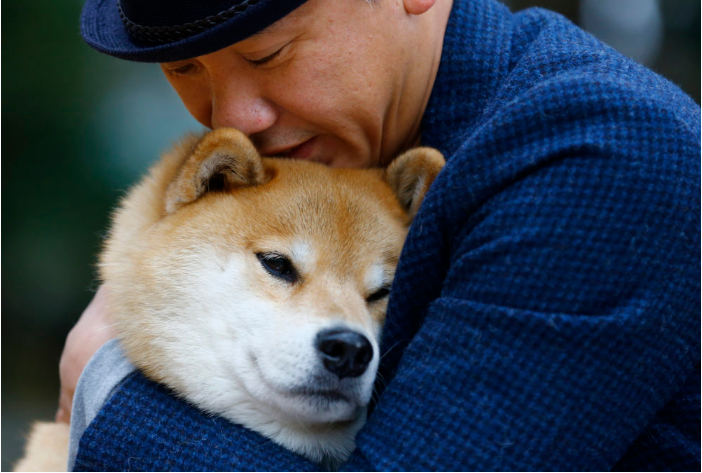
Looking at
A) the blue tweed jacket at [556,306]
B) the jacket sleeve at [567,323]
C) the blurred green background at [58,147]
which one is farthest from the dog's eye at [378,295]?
the blurred green background at [58,147]

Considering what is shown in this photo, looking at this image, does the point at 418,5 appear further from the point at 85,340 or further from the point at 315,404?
the point at 85,340

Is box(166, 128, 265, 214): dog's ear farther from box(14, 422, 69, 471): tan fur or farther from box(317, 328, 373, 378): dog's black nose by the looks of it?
box(14, 422, 69, 471): tan fur

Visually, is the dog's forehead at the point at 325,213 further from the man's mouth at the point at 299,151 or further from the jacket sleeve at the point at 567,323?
the jacket sleeve at the point at 567,323

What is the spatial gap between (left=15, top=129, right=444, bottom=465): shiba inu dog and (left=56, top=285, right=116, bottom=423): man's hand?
0.26 feet

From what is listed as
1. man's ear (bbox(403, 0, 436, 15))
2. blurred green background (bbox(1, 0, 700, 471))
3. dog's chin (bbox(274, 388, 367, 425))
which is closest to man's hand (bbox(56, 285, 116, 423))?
dog's chin (bbox(274, 388, 367, 425))

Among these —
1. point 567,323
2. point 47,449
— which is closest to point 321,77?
point 567,323

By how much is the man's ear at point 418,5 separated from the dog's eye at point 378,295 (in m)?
0.80

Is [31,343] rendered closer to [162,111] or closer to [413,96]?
[162,111]

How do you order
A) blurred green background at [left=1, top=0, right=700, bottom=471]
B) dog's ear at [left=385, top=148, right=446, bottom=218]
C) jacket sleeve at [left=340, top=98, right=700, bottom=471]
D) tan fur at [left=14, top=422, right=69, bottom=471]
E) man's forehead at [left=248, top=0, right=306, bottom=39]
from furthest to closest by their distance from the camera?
blurred green background at [left=1, top=0, right=700, bottom=471] → tan fur at [left=14, top=422, right=69, bottom=471] → dog's ear at [left=385, top=148, right=446, bottom=218] → man's forehead at [left=248, top=0, right=306, bottom=39] → jacket sleeve at [left=340, top=98, right=700, bottom=471]

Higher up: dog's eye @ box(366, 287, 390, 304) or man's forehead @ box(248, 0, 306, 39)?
man's forehead @ box(248, 0, 306, 39)

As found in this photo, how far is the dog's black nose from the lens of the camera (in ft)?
5.26

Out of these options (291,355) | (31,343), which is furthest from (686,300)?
(31,343)

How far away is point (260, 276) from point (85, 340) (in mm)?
589

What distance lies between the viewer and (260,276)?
1.83 meters
